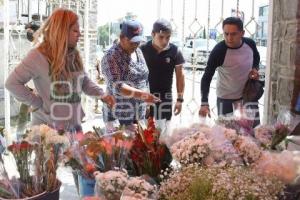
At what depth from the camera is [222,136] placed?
127 centimetres

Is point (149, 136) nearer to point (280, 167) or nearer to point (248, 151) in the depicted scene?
point (248, 151)

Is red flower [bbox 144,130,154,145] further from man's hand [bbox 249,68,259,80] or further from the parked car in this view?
the parked car

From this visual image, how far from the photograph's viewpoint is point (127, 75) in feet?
8.15

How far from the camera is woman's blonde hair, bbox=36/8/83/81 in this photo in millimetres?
2057

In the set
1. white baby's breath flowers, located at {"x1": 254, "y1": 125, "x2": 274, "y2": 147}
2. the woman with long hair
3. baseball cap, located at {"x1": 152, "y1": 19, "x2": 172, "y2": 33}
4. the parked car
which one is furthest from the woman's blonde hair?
the parked car

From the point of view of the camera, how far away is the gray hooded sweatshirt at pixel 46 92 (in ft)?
6.68

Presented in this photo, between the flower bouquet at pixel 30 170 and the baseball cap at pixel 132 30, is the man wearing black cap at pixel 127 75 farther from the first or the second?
the flower bouquet at pixel 30 170

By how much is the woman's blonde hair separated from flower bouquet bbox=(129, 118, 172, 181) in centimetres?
86

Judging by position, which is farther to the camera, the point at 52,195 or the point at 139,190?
the point at 52,195

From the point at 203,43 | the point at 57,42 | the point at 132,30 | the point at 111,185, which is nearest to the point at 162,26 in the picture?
the point at 132,30

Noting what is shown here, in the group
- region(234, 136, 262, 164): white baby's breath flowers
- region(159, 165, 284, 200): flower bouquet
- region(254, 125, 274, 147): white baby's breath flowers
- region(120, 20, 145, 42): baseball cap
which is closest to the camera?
region(159, 165, 284, 200): flower bouquet

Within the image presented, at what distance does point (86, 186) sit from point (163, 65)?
1.72m

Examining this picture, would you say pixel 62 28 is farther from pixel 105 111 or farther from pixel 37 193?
pixel 37 193

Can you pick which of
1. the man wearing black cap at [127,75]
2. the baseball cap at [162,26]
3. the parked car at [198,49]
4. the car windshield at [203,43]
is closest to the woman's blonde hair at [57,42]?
the man wearing black cap at [127,75]
